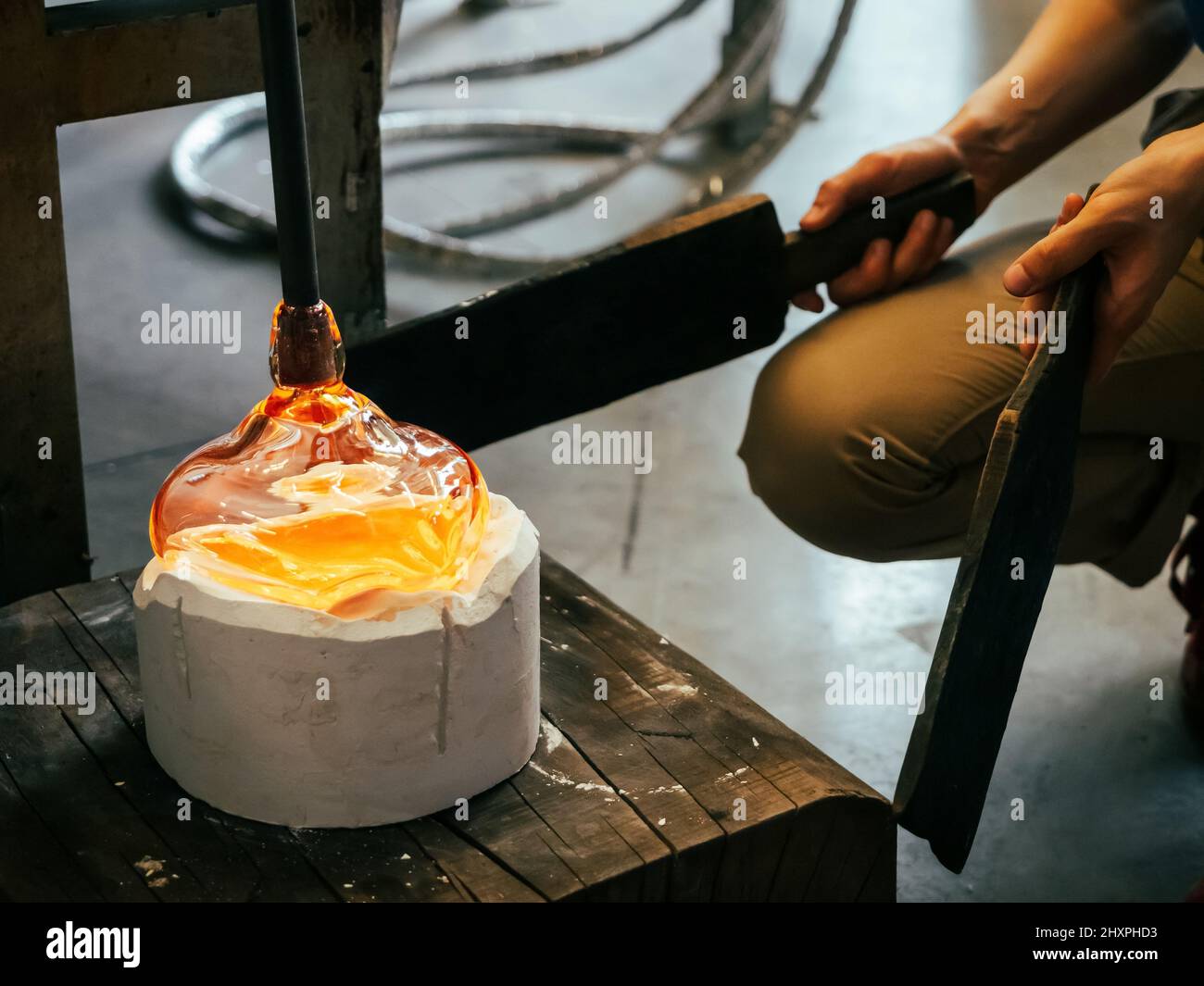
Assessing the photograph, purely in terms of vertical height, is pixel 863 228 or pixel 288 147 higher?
pixel 288 147

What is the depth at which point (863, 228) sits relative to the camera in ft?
5.80

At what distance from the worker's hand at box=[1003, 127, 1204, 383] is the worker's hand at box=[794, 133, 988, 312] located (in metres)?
0.34

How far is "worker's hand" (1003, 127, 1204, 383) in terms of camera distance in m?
1.38

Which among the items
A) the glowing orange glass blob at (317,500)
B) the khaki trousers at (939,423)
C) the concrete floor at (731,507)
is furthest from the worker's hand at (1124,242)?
the concrete floor at (731,507)

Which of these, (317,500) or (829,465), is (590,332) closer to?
(829,465)

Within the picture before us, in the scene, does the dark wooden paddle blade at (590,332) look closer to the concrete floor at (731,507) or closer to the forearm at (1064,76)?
the forearm at (1064,76)

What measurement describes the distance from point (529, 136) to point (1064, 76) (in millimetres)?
2111

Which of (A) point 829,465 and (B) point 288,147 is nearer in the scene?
(B) point 288,147

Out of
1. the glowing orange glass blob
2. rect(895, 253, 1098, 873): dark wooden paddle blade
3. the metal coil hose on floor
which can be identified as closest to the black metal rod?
the glowing orange glass blob

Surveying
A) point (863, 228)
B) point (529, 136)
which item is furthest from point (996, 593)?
point (529, 136)

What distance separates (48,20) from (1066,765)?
1456 mm

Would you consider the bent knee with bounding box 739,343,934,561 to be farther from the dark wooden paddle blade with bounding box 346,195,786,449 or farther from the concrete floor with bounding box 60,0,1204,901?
the concrete floor with bounding box 60,0,1204,901
